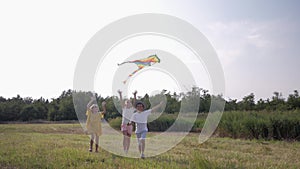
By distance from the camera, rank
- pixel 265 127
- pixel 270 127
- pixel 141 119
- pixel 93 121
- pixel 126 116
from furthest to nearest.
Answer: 1. pixel 265 127
2. pixel 270 127
3. pixel 93 121
4. pixel 126 116
5. pixel 141 119

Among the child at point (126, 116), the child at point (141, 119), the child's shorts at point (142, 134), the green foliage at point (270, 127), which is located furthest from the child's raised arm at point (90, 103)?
the green foliage at point (270, 127)

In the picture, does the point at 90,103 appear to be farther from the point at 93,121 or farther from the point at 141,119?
the point at 141,119

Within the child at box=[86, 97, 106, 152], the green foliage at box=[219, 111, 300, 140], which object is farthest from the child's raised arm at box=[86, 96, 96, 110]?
the green foliage at box=[219, 111, 300, 140]

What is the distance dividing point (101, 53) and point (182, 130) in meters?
9.86

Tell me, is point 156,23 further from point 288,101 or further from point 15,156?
point 288,101

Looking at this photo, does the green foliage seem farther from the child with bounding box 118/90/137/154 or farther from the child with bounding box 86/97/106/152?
the child with bounding box 86/97/106/152

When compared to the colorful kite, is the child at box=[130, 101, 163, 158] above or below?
below

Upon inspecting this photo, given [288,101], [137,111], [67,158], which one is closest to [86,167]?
[67,158]

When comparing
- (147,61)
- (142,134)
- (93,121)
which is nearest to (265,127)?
(147,61)

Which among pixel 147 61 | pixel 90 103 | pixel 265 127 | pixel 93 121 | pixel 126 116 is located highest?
pixel 147 61

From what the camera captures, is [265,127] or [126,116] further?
[265,127]

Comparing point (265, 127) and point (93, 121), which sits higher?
point (93, 121)

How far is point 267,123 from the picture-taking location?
17.5m

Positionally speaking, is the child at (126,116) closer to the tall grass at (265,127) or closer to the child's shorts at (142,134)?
the child's shorts at (142,134)
